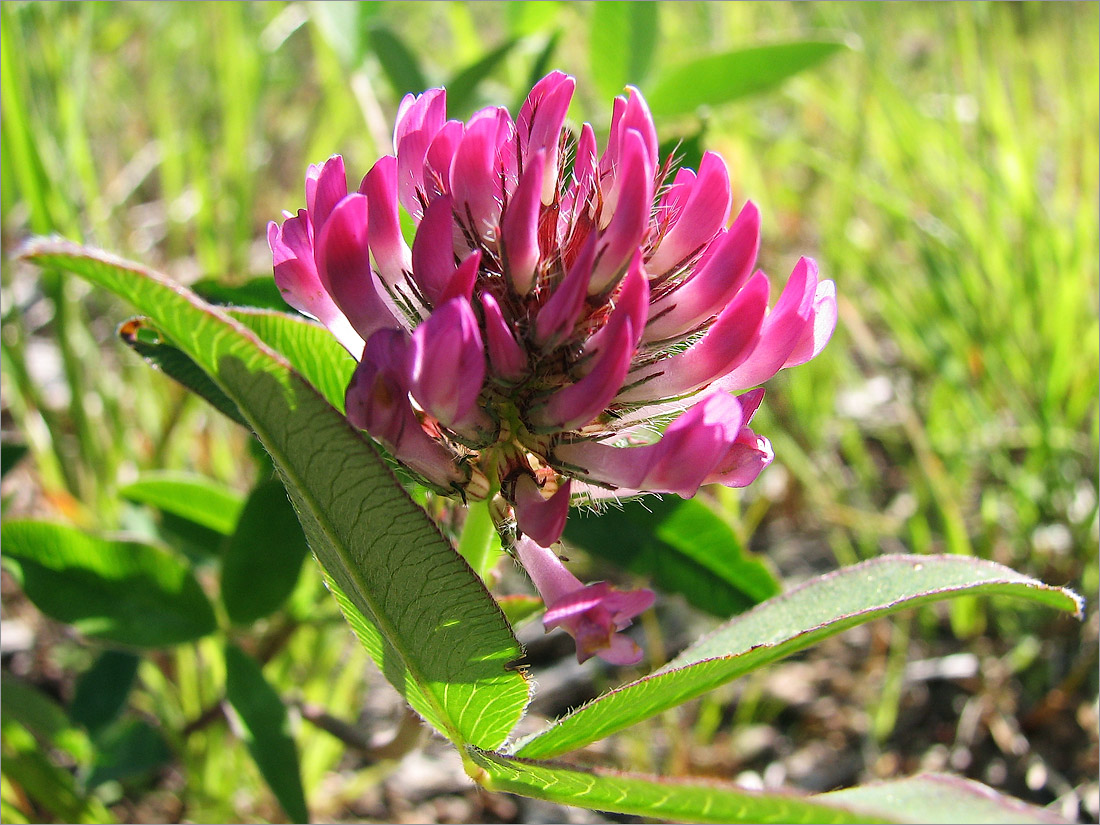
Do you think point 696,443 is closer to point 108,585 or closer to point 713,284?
point 713,284

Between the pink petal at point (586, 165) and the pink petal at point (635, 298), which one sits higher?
the pink petal at point (586, 165)

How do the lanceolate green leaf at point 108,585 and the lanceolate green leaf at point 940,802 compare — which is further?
the lanceolate green leaf at point 108,585

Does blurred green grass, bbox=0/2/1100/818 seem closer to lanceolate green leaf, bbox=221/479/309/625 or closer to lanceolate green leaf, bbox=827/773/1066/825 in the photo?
lanceolate green leaf, bbox=221/479/309/625

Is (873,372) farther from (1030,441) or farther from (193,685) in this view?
(193,685)

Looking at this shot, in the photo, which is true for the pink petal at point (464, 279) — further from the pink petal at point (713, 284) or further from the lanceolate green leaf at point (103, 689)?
the lanceolate green leaf at point (103, 689)

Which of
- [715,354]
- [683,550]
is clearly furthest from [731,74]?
[715,354]

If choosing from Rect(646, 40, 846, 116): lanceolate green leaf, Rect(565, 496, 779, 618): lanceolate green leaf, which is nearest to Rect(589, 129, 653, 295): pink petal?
Rect(565, 496, 779, 618): lanceolate green leaf

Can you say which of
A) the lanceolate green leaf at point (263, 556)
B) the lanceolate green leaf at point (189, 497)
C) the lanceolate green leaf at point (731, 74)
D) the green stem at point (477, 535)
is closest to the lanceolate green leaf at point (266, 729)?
the lanceolate green leaf at point (263, 556)
